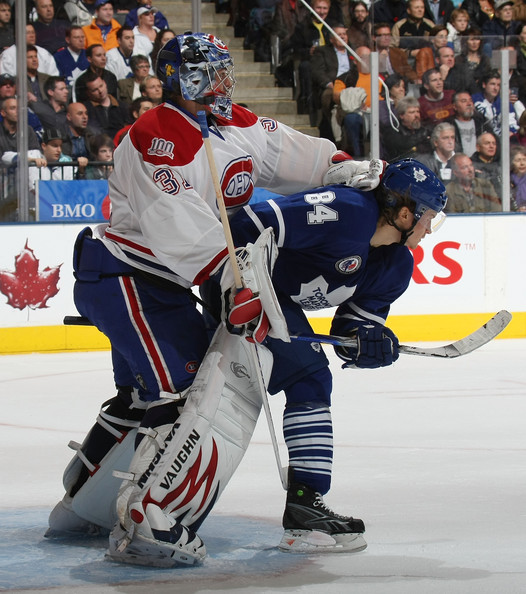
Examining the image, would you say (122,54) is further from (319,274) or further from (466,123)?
(319,274)

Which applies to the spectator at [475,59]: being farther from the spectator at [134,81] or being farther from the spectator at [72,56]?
the spectator at [72,56]

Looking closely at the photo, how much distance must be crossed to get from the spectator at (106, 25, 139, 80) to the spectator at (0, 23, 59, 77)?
37 centimetres

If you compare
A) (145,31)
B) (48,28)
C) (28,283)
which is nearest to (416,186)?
(28,283)

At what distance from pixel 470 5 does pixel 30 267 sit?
Answer: 4.23 m

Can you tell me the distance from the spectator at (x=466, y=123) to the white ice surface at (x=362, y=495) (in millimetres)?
1916

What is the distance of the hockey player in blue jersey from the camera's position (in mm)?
2383

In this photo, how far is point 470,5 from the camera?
8.44 m

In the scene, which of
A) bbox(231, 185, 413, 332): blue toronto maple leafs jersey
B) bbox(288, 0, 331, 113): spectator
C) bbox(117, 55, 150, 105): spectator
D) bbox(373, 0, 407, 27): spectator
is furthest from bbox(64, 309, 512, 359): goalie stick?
bbox(373, 0, 407, 27): spectator

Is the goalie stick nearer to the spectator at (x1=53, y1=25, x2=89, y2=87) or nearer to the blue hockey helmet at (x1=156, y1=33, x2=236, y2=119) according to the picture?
the blue hockey helmet at (x1=156, y1=33, x2=236, y2=119)

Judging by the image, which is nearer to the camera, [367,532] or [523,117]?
[367,532]

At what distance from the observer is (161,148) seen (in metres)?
2.33

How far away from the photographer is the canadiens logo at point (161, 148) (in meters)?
2.33

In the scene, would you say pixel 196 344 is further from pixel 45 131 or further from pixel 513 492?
pixel 45 131

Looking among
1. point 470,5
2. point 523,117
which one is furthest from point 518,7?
point 523,117
